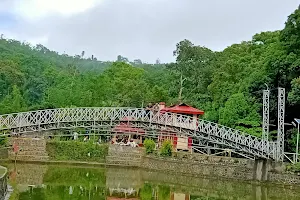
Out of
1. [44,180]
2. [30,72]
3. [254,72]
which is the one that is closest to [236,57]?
[254,72]

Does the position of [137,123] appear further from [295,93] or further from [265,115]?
[295,93]

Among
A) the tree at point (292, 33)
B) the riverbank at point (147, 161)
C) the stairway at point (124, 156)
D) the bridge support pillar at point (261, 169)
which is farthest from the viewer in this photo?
the stairway at point (124, 156)

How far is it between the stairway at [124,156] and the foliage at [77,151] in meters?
0.68

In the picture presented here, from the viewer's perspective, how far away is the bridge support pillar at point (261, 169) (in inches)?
1174

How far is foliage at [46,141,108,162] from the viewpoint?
36.8 metres

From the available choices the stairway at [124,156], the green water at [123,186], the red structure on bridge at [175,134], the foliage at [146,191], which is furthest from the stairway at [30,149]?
the foliage at [146,191]

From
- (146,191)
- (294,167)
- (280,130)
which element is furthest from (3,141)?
(294,167)

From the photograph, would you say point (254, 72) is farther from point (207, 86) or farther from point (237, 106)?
point (207, 86)

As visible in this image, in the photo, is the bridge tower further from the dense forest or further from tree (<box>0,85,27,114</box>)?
tree (<box>0,85,27,114</box>)

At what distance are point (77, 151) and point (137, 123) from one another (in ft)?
19.5

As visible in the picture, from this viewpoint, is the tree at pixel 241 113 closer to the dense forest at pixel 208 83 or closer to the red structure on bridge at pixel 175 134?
the dense forest at pixel 208 83

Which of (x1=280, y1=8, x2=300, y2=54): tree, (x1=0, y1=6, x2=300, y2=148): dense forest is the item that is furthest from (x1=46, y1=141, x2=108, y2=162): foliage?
(x1=280, y1=8, x2=300, y2=54): tree

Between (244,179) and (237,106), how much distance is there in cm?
656

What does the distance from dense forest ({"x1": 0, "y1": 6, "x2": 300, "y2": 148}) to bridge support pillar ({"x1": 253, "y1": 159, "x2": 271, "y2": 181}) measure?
8.72 ft
